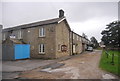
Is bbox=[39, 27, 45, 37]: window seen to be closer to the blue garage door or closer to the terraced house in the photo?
the terraced house

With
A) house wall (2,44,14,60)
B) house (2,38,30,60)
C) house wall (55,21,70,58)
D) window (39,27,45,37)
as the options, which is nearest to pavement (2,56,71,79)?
house (2,38,30,60)

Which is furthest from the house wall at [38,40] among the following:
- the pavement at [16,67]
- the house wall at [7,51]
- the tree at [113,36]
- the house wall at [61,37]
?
the tree at [113,36]

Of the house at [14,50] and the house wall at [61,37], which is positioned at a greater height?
the house wall at [61,37]

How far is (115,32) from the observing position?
167 feet

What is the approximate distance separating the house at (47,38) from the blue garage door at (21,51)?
5.01ft

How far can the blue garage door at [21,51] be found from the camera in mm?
18570

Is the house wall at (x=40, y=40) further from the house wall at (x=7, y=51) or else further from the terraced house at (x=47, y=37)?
the house wall at (x=7, y=51)

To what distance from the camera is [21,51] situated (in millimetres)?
19312

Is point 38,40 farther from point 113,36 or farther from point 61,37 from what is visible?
point 113,36

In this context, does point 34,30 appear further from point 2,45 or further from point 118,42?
point 118,42

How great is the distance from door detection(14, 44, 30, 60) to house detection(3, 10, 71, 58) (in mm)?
1530

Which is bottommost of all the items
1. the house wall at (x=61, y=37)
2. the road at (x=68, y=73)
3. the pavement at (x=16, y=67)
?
the pavement at (x=16, y=67)

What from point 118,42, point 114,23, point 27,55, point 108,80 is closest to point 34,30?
point 27,55

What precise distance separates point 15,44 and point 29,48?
3.08 m
